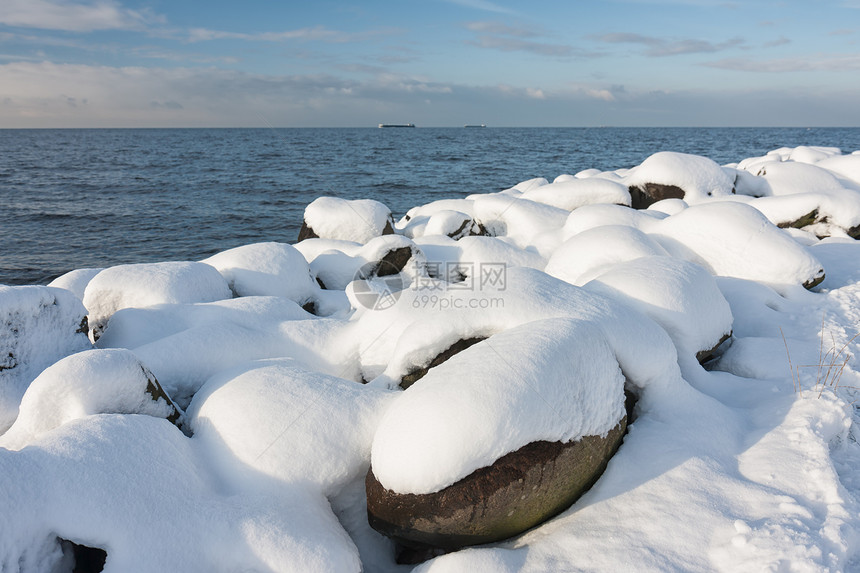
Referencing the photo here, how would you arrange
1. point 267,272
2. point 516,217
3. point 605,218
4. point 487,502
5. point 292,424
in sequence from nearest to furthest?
point 487,502 < point 292,424 < point 267,272 < point 605,218 < point 516,217

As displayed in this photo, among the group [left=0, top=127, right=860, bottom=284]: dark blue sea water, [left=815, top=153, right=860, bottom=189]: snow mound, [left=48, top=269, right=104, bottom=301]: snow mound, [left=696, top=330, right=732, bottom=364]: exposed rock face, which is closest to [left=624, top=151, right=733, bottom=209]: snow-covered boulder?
[left=815, top=153, right=860, bottom=189]: snow mound

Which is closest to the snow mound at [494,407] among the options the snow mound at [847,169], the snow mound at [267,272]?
the snow mound at [267,272]

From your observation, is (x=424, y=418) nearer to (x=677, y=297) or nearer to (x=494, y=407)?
(x=494, y=407)

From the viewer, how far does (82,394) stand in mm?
2889

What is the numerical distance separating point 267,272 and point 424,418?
3848mm

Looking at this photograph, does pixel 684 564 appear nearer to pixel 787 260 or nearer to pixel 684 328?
pixel 684 328

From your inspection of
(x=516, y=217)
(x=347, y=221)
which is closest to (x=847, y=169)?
(x=516, y=217)

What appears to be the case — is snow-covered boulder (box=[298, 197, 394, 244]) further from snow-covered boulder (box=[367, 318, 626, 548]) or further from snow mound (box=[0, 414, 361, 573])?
snow mound (box=[0, 414, 361, 573])

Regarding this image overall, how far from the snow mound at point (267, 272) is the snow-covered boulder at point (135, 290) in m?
0.64

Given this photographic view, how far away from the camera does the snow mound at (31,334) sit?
11.7 ft

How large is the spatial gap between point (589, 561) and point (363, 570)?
1.14 meters

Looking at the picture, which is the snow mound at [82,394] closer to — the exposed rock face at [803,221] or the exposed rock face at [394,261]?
the exposed rock face at [394,261]

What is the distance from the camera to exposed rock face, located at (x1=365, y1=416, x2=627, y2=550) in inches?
98.8

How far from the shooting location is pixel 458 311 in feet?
12.0
